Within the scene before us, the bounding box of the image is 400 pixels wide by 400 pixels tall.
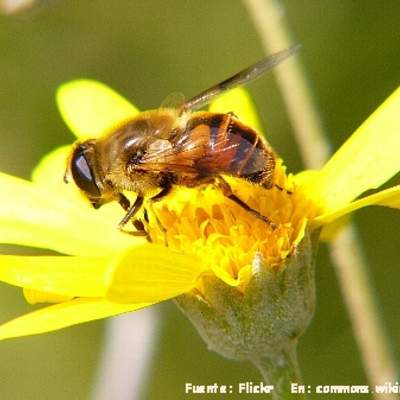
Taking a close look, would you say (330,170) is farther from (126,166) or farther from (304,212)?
(126,166)

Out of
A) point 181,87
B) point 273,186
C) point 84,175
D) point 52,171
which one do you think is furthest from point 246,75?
point 181,87

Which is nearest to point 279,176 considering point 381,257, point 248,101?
point 248,101

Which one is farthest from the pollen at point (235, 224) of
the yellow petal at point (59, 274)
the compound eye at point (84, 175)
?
the yellow petal at point (59, 274)

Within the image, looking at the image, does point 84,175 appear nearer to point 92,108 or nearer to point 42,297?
point 42,297

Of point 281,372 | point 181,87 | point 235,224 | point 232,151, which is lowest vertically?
point 181,87

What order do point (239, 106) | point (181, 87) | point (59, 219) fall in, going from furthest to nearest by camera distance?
point (181, 87)
point (239, 106)
point (59, 219)

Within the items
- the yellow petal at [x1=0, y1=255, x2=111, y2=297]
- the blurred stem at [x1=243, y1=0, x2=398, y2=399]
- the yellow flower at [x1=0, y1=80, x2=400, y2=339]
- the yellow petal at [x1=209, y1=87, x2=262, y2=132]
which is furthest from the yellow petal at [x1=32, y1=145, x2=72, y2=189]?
the yellow petal at [x1=0, y1=255, x2=111, y2=297]
